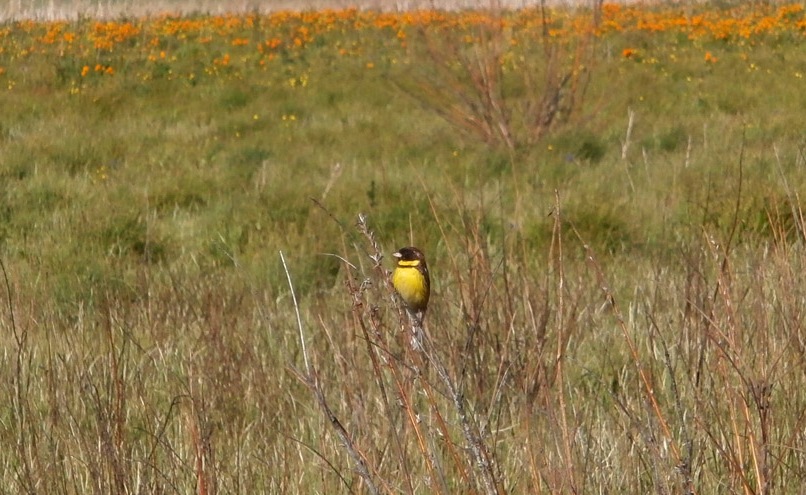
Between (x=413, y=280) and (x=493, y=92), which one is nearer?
(x=413, y=280)

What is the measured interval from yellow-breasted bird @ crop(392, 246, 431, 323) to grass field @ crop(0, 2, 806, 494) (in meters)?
0.13

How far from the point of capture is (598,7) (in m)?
6.11

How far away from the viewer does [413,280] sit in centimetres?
213

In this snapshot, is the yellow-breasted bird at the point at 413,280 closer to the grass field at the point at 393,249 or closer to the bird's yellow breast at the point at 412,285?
the bird's yellow breast at the point at 412,285

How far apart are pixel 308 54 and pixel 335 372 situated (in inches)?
351

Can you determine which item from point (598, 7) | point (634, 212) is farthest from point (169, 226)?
point (598, 7)

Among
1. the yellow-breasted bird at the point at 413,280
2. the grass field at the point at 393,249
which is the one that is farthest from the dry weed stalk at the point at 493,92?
the yellow-breasted bird at the point at 413,280

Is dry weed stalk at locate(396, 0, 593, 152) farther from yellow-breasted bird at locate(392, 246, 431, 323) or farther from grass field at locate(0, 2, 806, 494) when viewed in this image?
yellow-breasted bird at locate(392, 246, 431, 323)

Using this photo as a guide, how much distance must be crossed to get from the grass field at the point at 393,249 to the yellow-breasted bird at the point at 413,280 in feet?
0.42

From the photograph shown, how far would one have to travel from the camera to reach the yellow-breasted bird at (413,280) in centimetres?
212

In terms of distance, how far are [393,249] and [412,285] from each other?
2662mm

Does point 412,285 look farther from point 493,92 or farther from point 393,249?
point 493,92

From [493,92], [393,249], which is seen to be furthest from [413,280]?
[493,92]

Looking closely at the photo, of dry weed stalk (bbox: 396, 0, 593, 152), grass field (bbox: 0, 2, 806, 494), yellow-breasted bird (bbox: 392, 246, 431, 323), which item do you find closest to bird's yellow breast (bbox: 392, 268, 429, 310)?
yellow-breasted bird (bbox: 392, 246, 431, 323)
